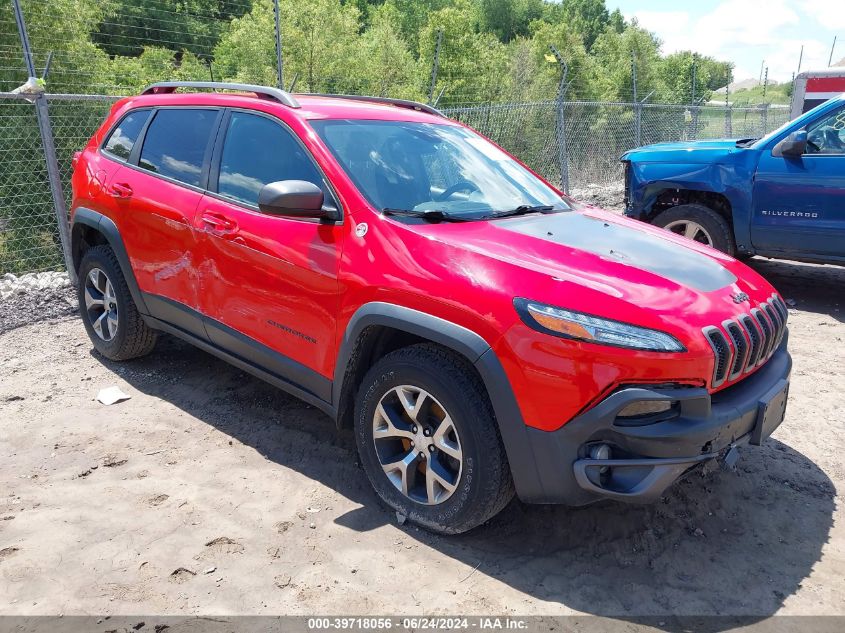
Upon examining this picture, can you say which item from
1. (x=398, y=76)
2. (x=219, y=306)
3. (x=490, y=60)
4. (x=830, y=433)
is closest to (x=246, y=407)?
(x=219, y=306)

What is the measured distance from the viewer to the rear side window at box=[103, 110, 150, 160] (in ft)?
15.0

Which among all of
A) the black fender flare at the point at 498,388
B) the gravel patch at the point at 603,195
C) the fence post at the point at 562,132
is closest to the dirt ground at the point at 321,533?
the black fender flare at the point at 498,388

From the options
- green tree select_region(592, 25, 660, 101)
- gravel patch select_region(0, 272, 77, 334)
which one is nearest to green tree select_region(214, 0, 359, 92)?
green tree select_region(592, 25, 660, 101)

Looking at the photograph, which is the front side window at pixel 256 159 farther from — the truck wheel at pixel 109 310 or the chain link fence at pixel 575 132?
the chain link fence at pixel 575 132

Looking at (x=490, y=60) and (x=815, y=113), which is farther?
(x=490, y=60)

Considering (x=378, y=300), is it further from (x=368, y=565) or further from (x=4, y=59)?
(x=4, y=59)

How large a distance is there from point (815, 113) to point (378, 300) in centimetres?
529

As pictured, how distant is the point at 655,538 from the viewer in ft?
10.0

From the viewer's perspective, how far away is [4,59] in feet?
37.6

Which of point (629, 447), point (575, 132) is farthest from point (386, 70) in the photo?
point (629, 447)

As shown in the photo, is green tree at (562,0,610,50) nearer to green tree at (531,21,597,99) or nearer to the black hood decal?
green tree at (531,21,597,99)

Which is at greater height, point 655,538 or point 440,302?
point 440,302

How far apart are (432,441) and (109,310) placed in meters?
3.04

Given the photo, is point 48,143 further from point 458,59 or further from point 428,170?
point 458,59
